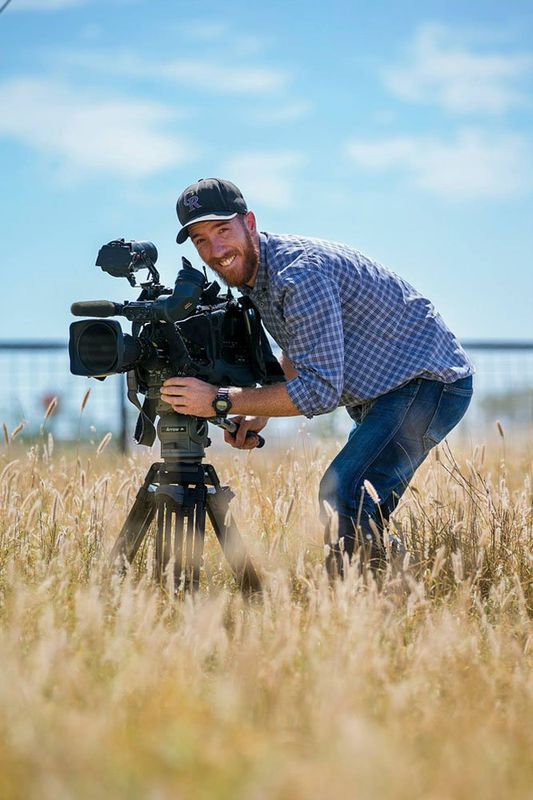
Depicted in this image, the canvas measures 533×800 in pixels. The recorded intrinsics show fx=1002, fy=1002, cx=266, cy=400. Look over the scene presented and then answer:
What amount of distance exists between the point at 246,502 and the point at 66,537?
827mm

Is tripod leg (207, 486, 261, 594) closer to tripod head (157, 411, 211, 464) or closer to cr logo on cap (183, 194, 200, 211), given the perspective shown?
tripod head (157, 411, 211, 464)

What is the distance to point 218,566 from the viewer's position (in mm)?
4184

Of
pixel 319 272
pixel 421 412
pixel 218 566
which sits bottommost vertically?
pixel 218 566

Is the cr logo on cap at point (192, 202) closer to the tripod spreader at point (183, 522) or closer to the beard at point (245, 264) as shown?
the beard at point (245, 264)

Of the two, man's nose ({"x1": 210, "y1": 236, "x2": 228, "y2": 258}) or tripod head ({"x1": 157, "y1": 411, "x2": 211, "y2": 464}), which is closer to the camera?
tripod head ({"x1": 157, "y1": 411, "x2": 211, "y2": 464})

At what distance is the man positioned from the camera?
362 cm

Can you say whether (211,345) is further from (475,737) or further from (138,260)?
(475,737)

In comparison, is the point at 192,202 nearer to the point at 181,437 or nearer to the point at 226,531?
the point at 181,437

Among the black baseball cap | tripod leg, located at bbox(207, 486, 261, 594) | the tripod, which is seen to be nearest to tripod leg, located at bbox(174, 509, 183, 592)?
the tripod

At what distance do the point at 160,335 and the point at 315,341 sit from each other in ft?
1.85

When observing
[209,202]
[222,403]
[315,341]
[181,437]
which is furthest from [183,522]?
[209,202]

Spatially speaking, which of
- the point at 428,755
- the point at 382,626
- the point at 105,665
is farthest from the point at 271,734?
the point at 382,626

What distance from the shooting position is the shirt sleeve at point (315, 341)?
3.61m

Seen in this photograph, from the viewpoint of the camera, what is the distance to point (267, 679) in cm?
259
